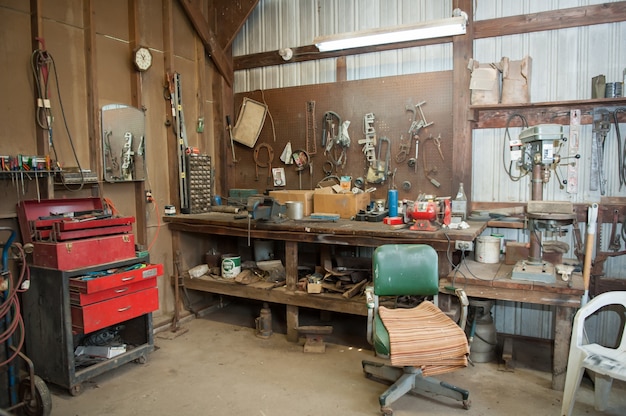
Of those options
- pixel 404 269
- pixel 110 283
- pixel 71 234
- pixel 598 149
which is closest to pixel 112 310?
pixel 110 283

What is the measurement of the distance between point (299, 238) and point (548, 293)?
1.63 metres

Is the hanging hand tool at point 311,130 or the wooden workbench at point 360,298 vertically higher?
the hanging hand tool at point 311,130

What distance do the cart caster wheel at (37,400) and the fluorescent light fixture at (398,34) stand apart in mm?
2930

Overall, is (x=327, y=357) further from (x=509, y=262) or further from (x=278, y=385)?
(x=509, y=262)

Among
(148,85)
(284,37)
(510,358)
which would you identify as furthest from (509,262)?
(148,85)

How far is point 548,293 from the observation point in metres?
2.62

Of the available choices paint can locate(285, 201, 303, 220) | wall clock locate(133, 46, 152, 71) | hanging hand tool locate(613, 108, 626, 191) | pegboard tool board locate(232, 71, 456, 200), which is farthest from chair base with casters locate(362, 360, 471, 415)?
wall clock locate(133, 46, 152, 71)

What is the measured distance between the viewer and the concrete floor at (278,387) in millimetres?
2455

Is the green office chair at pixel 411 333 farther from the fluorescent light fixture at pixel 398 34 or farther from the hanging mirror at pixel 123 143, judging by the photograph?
the hanging mirror at pixel 123 143

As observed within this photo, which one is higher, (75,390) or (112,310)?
(112,310)

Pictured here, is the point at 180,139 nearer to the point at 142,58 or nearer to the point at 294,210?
the point at 142,58

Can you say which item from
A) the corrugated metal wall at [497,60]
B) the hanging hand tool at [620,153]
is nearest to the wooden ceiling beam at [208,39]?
the corrugated metal wall at [497,60]

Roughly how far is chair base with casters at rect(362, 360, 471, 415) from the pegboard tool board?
1.55 m

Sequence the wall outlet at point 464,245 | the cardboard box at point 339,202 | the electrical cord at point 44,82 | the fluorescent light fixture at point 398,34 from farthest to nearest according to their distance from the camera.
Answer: the cardboard box at point 339,202, the fluorescent light fixture at point 398,34, the electrical cord at point 44,82, the wall outlet at point 464,245
